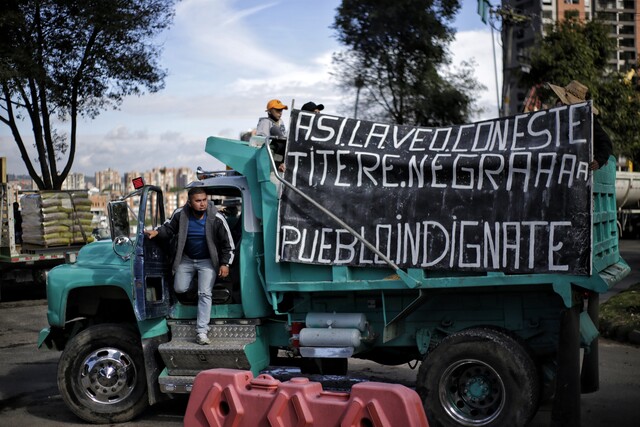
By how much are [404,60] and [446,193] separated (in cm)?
2394

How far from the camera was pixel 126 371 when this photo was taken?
26.8 feet

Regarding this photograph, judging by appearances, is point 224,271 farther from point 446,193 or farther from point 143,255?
point 446,193

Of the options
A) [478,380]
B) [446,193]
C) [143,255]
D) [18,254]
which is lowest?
[478,380]

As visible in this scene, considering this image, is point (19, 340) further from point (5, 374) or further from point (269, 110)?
point (269, 110)

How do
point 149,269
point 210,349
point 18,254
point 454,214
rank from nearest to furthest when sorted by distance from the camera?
point 454,214 → point 210,349 → point 149,269 → point 18,254

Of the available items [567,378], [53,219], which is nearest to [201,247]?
[567,378]

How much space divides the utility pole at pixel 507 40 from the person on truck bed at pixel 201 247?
22.0 metres

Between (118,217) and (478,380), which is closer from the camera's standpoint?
(478,380)

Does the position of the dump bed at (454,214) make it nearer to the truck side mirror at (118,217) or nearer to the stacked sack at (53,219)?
the truck side mirror at (118,217)

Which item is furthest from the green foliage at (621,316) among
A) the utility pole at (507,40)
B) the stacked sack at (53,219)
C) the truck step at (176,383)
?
the utility pole at (507,40)

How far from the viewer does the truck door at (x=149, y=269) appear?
25.7 feet

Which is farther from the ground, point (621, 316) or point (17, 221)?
point (17, 221)

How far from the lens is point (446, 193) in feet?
23.7

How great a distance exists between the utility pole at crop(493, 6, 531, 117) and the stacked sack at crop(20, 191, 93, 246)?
50.7 feet
